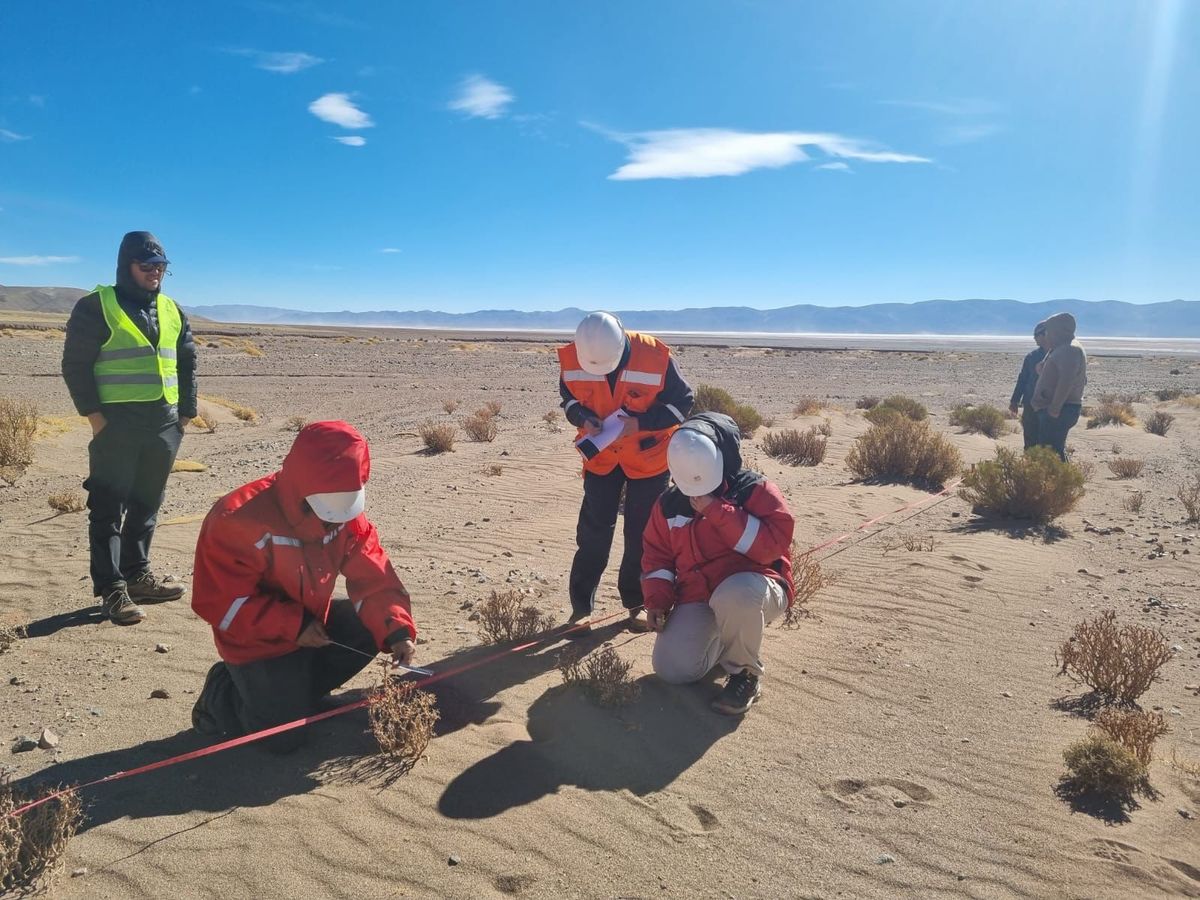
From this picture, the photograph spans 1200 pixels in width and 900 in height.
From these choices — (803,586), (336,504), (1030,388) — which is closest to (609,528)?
(803,586)

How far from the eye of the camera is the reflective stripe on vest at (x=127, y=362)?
458 cm

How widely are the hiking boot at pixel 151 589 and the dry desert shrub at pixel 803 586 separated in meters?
3.90

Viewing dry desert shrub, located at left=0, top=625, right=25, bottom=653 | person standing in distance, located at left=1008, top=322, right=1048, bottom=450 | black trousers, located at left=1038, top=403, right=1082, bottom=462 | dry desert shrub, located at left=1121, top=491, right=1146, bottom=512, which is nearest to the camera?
dry desert shrub, located at left=0, top=625, right=25, bottom=653

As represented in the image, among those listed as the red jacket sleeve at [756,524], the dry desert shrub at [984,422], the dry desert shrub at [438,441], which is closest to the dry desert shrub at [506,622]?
the red jacket sleeve at [756,524]

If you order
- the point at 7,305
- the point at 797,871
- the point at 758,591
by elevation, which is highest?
the point at 7,305

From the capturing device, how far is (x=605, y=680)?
3785mm

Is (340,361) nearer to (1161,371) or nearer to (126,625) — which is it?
(126,625)

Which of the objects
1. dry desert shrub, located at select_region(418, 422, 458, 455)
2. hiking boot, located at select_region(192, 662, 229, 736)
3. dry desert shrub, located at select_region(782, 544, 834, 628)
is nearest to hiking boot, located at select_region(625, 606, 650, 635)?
dry desert shrub, located at select_region(782, 544, 834, 628)

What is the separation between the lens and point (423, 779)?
316cm

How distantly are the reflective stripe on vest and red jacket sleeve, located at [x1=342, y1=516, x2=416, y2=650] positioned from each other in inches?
85.0

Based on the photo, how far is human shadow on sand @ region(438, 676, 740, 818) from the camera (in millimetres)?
3129

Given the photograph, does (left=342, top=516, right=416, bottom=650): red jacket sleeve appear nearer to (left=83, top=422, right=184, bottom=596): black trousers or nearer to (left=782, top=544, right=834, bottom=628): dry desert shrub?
(left=83, top=422, right=184, bottom=596): black trousers

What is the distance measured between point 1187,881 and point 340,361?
31407 mm

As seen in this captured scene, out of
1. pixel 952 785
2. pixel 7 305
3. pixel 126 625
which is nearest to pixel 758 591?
pixel 952 785
